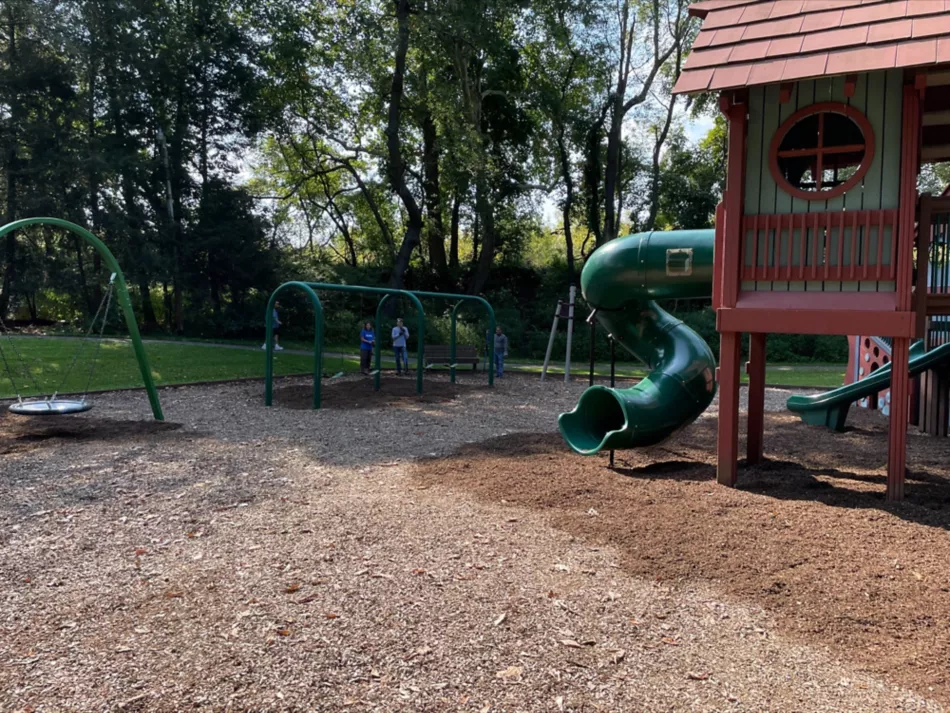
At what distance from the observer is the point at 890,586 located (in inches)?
162

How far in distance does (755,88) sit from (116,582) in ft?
21.4

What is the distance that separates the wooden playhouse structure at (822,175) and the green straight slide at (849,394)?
9.95 ft

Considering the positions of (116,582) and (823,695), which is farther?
(116,582)

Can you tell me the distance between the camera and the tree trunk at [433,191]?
3063 centimetres

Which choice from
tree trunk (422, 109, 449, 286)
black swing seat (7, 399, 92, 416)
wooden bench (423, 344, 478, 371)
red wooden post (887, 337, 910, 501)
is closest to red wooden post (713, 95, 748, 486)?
red wooden post (887, 337, 910, 501)

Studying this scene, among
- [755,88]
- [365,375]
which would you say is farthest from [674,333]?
[365,375]

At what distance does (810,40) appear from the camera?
605 centimetres

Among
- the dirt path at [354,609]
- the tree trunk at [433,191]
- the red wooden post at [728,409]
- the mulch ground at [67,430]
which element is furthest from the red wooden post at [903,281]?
the tree trunk at [433,191]

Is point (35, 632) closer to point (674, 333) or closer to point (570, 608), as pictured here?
point (570, 608)

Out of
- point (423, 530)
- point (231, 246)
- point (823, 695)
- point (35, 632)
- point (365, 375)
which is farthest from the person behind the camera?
point (231, 246)

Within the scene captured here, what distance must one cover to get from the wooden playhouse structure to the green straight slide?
9.95ft

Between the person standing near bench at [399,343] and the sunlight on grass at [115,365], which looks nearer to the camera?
the sunlight on grass at [115,365]

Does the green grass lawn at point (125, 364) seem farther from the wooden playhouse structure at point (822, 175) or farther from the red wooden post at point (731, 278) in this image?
the wooden playhouse structure at point (822, 175)

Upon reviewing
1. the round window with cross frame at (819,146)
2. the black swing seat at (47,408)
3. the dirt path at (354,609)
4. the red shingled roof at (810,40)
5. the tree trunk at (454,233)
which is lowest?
the dirt path at (354,609)
